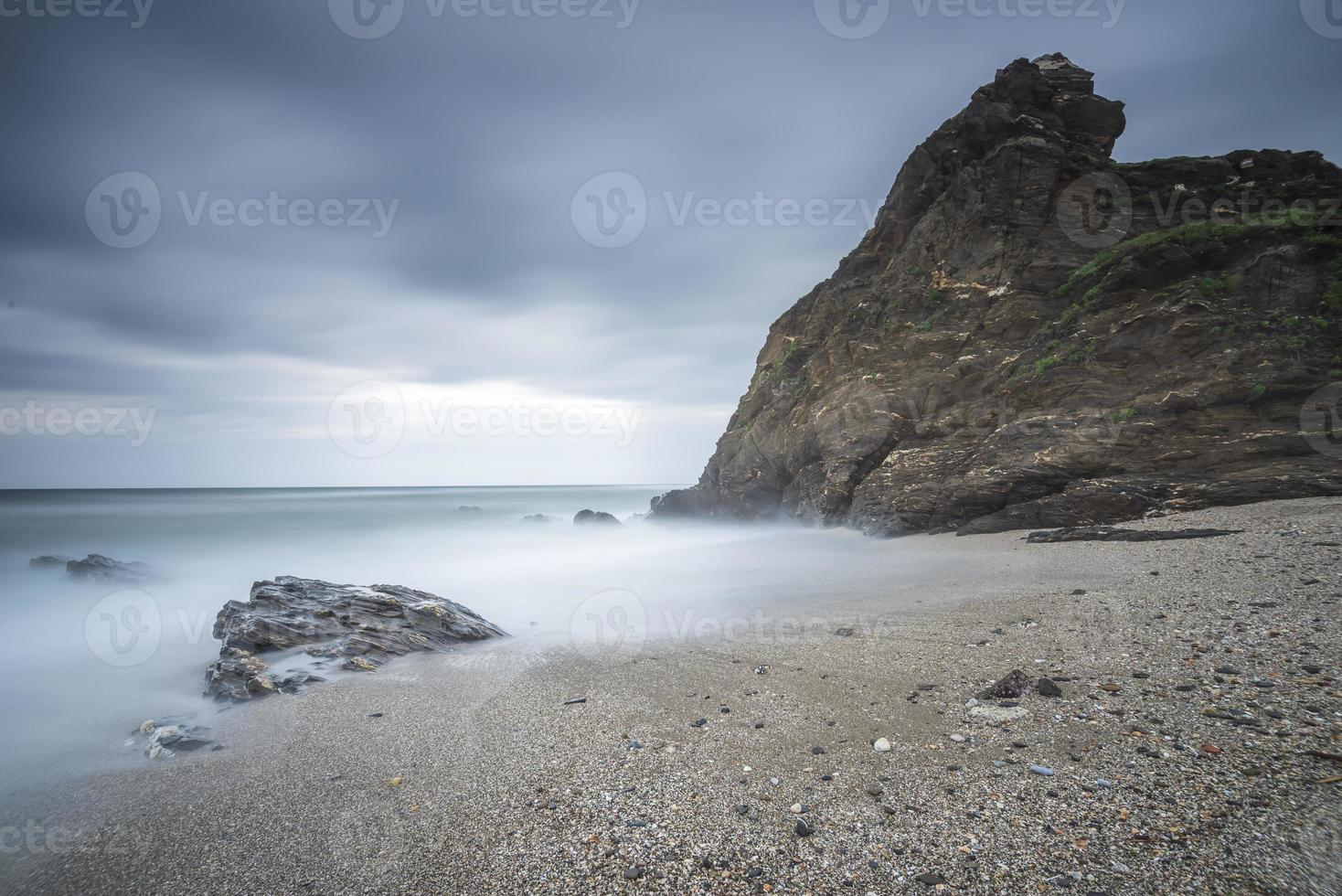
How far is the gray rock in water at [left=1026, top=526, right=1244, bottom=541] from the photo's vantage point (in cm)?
862

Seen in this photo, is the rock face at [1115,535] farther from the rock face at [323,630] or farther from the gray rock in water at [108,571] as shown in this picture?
the gray rock in water at [108,571]

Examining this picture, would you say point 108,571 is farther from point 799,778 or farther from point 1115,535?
point 1115,535

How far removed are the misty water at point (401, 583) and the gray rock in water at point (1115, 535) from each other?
1.38m

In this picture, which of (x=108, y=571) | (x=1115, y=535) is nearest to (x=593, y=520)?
(x=108, y=571)

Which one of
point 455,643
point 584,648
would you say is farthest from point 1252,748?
point 455,643

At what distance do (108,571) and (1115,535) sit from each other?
91.0 feet

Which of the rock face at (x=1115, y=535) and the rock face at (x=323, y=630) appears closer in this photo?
the rock face at (x=323, y=630)

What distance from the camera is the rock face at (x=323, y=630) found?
6.27 m

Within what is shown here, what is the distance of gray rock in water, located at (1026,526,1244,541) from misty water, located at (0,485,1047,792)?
1.38m

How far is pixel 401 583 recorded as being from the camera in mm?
16500

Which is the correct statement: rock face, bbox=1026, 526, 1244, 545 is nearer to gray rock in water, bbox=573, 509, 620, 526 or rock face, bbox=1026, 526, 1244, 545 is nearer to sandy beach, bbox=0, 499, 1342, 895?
sandy beach, bbox=0, 499, 1342, 895

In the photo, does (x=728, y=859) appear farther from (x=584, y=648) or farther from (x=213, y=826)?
(x=584, y=648)

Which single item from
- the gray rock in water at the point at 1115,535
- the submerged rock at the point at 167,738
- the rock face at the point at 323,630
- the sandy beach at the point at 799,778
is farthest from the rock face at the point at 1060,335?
the submerged rock at the point at 167,738

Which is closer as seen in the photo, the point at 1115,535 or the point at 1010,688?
the point at 1010,688
